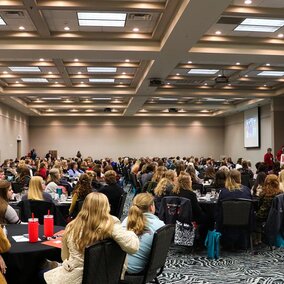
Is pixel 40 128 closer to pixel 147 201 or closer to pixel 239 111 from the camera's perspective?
pixel 239 111

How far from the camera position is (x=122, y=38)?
10.5 m

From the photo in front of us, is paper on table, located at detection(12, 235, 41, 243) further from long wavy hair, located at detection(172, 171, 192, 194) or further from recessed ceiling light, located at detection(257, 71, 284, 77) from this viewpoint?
recessed ceiling light, located at detection(257, 71, 284, 77)

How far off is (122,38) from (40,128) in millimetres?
19464

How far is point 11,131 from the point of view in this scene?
2333 centimetres

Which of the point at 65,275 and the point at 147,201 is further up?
the point at 147,201

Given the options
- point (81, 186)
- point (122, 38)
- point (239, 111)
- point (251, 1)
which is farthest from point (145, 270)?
point (239, 111)

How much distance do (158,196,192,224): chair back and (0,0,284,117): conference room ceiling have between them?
3.39 meters

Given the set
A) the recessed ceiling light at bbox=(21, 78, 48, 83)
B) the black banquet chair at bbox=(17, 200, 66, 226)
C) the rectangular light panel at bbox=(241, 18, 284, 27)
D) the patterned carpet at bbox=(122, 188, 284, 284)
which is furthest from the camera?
the recessed ceiling light at bbox=(21, 78, 48, 83)

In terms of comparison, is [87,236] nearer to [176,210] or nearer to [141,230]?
[141,230]

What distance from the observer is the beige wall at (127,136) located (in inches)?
1140

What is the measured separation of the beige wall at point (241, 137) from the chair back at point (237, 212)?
1569 cm

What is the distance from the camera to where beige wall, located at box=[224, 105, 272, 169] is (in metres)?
21.6

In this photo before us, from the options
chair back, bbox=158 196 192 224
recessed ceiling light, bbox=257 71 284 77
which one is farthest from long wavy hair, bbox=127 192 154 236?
recessed ceiling light, bbox=257 71 284 77

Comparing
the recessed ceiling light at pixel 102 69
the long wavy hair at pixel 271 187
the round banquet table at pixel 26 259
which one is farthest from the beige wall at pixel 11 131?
the round banquet table at pixel 26 259
